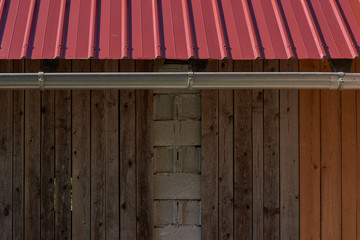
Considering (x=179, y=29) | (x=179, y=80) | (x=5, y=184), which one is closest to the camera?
(x=179, y=80)

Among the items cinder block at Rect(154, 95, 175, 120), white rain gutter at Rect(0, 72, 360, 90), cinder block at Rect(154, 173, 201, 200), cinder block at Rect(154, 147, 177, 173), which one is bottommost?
cinder block at Rect(154, 173, 201, 200)

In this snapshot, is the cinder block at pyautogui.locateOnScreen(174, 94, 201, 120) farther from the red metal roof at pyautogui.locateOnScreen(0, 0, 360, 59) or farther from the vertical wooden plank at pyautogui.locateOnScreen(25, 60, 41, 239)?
the vertical wooden plank at pyautogui.locateOnScreen(25, 60, 41, 239)

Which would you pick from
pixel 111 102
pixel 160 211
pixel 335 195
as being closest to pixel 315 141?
pixel 335 195

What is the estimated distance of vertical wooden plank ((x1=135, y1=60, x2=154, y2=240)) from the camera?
174 inches

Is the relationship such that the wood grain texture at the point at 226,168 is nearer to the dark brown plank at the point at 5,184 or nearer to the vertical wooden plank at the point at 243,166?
the vertical wooden plank at the point at 243,166

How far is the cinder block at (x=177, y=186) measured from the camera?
4449mm

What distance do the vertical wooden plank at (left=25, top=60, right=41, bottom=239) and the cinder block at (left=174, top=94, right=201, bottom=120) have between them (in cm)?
132

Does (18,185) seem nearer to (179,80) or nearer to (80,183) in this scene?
(80,183)

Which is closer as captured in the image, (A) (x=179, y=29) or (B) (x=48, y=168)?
(A) (x=179, y=29)

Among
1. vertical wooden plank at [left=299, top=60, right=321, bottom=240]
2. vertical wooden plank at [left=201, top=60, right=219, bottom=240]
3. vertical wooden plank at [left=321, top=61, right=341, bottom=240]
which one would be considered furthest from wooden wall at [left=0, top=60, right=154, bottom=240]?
vertical wooden plank at [left=321, top=61, right=341, bottom=240]

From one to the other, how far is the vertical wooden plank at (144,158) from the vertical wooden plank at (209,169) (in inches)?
18.9

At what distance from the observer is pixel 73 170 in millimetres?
4402

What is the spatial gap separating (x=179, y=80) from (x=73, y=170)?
154 centimetres

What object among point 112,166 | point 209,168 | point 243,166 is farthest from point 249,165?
Result: point 112,166
